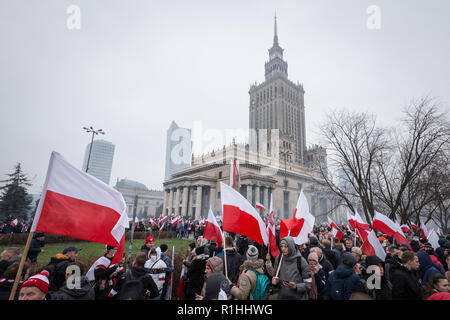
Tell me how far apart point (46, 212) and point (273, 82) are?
82036mm

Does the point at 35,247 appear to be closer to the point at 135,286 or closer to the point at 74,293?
the point at 135,286

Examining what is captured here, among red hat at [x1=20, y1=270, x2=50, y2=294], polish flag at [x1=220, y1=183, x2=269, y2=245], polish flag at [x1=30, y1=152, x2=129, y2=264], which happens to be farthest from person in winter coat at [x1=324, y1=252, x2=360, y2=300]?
red hat at [x1=20, y1=270, x2=50, y2=294]

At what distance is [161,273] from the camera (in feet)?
15.1

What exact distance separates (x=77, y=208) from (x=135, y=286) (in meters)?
1.47

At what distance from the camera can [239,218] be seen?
523 cm

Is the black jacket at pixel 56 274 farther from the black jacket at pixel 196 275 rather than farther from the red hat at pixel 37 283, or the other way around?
the black jacket at pixel 196 275

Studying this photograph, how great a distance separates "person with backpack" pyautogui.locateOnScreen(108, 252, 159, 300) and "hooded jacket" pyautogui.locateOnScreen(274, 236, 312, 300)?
6.70 feet

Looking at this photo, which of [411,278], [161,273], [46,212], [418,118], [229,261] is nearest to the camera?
[46,212]

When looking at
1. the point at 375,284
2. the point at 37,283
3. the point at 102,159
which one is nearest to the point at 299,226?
the point at 375,284

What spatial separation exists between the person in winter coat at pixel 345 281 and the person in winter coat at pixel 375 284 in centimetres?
15

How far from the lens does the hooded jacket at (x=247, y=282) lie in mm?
3157
